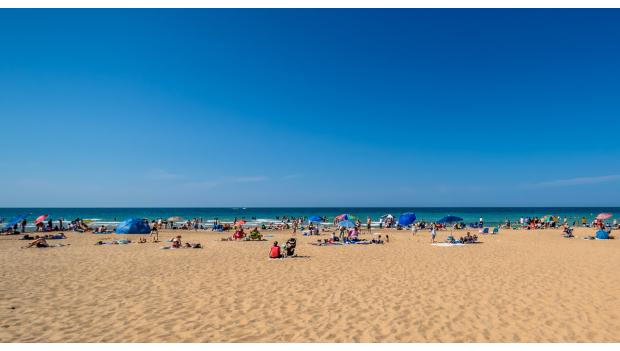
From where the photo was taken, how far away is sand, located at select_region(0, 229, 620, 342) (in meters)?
6.68

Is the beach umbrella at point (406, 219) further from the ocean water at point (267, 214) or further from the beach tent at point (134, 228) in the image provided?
the ocean water at point (267, 214)

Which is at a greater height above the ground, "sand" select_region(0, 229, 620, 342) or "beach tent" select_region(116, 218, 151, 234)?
"beach tent" select_region(116, 218, 151, 234)

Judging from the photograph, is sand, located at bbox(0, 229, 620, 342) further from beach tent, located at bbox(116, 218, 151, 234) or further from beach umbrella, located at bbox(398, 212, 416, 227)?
beach umbrella, located at bbox(398, 212, 416, 227)

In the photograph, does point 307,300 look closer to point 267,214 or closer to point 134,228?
point 134,228

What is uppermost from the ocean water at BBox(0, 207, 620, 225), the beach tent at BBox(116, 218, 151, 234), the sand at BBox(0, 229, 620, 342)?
the beach tent at BBox(116, 218, 151, 234)

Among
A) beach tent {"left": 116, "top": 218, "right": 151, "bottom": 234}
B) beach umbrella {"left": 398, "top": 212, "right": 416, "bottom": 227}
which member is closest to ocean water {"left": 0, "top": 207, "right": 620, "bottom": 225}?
beach umbrella {"left": 398, "top": 212, "right": 416, "bottom": 227}

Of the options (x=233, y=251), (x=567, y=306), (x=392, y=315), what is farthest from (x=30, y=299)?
(x=567, y=306)

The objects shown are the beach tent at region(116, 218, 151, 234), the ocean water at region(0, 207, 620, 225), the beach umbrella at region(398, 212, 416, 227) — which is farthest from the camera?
the ocean water at region(0, 207, 620, 225)

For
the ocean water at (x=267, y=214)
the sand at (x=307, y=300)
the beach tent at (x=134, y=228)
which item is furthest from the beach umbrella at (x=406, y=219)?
the ocean water at (x=267, y=214)

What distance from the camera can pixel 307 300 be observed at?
8898 millimetres

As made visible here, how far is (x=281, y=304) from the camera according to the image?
8.55 metres

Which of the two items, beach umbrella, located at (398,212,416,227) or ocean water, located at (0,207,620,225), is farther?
ocean water, located at (0,207,620,225)

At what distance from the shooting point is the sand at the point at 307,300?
6.68m

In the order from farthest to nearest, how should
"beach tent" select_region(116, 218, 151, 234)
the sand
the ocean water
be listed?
1. the ocean water
2. "beach tent" select_region(116, 218, 151, 234)
3. the sand
